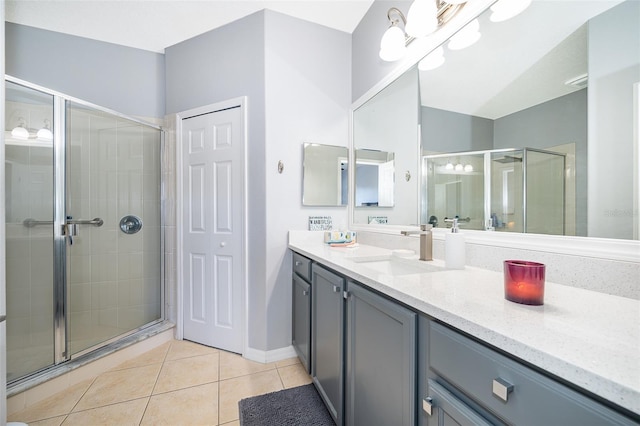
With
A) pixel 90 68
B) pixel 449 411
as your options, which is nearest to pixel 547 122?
pixel 449 411

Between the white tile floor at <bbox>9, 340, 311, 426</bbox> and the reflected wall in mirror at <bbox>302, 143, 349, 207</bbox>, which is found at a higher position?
the reflected wall in mirror at <bbox>302, 143, 349, 207</bbox>

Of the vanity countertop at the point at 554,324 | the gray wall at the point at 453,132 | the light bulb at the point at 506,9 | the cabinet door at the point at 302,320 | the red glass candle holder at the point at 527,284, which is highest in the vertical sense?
the light bulb at the point at 506,9

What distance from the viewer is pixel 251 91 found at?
2.02 meters

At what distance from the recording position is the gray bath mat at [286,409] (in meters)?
1.37

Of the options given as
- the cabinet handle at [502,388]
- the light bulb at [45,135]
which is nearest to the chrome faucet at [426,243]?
the cabinet handle at [502,388]

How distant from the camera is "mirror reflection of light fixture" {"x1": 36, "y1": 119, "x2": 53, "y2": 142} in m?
1.79

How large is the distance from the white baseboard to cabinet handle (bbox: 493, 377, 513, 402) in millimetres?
1753

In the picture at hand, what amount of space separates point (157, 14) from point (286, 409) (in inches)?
117

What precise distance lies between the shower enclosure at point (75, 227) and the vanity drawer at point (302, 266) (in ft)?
4.75

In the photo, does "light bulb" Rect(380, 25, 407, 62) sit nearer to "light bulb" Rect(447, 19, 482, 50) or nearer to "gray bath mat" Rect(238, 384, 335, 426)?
"light bulb" Rect(447, 19, 482, 50)

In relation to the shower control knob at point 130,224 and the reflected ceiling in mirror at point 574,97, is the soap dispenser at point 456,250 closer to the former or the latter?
the reflected ceiling in mirror at point 574,97

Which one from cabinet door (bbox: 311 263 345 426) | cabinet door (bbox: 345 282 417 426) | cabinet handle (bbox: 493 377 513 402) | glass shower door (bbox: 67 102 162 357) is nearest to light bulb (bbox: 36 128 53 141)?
glass shower door (bbox: 67 102 162 357)

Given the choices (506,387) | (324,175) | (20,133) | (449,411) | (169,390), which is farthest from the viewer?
(324,175)

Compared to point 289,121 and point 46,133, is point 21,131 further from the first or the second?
point 289,121
